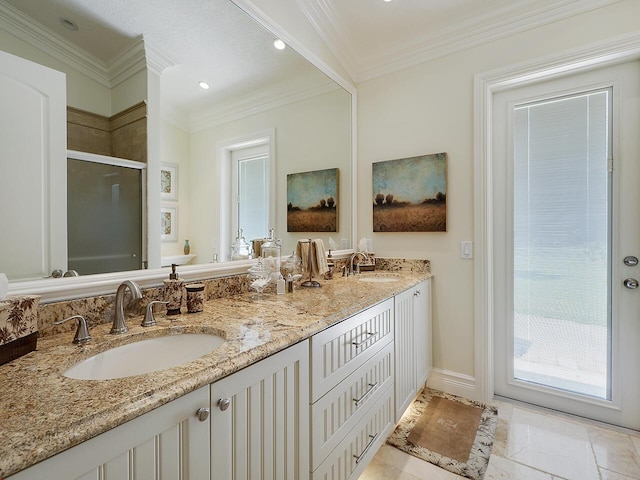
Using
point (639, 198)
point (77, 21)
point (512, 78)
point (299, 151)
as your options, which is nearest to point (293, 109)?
point (299, 151)

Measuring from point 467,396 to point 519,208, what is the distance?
1353 mm

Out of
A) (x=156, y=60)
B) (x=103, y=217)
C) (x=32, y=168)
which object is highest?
(x=156, y=60)

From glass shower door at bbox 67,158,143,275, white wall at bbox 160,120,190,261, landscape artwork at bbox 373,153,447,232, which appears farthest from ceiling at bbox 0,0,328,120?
landscape artwork at bbox 373,153,447,232

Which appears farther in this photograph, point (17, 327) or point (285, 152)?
point (285, 152)

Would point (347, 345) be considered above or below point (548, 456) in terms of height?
above

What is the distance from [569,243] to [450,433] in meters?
1.38

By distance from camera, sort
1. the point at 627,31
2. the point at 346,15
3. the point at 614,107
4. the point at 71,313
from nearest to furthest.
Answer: the point at 71,313 < the point at 627,31 < the point at 614,107 < the point at 346,15

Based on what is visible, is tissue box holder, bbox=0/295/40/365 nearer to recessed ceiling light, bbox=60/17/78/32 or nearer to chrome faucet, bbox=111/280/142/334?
chrome faucet, bbox=111/280/142/334

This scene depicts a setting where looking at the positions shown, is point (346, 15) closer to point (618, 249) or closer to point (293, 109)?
point (293, 109)

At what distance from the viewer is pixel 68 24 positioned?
3.31 ft

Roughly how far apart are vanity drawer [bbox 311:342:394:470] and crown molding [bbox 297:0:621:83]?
2.10 metres

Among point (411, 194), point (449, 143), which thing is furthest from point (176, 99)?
point (449, 143)

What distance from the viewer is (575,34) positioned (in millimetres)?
1854

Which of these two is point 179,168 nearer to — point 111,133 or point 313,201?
point 111,133
